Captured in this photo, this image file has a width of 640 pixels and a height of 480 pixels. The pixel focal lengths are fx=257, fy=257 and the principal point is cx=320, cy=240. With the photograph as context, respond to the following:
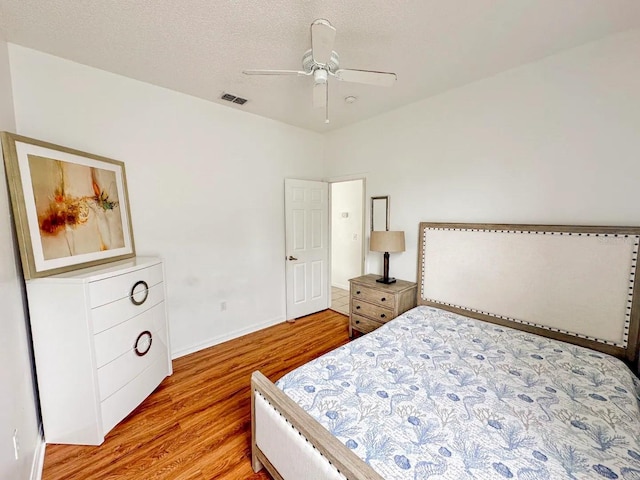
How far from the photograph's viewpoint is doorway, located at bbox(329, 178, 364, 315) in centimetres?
490

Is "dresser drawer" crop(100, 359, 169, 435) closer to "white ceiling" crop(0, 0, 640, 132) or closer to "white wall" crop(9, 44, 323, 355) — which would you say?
"white wall" crop(9, 44, 323, 355)

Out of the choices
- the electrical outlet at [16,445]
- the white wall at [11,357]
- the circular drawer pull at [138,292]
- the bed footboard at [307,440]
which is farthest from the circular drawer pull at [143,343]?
the bed footboard at [307,440]

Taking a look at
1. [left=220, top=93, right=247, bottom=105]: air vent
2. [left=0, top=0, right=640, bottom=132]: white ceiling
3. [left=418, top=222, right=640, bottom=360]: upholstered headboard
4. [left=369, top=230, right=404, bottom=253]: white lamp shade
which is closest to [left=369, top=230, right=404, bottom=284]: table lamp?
[left=369, top=230, right=404, bottom=253]: white lamp shade

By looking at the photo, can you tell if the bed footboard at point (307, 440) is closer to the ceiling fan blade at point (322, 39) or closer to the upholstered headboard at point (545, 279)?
the ceiling fan blade at point (322, 39)

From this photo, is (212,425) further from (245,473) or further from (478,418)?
(478,418)

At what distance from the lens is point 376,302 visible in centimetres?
283

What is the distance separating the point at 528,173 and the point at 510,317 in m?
1.23

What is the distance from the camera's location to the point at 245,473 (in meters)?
1.53

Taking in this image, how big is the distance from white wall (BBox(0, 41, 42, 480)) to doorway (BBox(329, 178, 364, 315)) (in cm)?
365

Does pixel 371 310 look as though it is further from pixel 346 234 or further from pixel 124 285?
pixel 346 234

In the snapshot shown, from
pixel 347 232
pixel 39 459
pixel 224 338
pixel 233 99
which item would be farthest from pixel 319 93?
pixel 347 232

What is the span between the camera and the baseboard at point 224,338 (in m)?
2.76

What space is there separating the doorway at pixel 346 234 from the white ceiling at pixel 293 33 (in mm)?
2690

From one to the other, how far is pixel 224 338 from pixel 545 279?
323 cm
